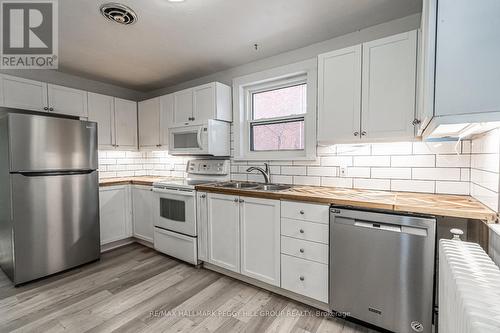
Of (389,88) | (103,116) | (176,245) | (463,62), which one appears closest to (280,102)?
(389,88)

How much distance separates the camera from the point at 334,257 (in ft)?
5.49

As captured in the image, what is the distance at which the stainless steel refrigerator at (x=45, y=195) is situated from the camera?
2.13m

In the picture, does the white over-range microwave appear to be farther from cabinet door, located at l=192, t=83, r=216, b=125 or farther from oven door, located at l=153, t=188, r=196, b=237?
oven door, located at l=153, t=188, r=196, b=237

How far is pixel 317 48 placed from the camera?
7.64ft

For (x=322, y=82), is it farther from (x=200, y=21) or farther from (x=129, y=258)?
(x=129, y=258)

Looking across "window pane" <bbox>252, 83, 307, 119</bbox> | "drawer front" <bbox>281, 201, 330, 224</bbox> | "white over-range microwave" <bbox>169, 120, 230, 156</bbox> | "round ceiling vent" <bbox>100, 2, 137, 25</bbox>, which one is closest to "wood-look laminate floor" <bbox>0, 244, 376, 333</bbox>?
"drawer front" <bbox>281, 201, 330, 224</bbox>

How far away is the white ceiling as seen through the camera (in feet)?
5.73

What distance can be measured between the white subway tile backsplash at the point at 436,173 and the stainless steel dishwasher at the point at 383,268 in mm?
638

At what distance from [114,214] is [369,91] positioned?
3319mm

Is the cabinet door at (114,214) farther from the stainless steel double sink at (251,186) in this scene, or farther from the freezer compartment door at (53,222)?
the stainless steel double sink at (251,186)

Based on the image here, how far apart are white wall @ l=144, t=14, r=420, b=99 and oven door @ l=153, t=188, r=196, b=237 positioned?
61.5 inches

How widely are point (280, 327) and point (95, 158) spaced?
2618 mm

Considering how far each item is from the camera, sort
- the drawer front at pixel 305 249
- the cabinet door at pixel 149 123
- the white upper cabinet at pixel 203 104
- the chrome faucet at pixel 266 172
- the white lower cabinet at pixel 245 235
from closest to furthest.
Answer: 1. the drawer front at pixel 305 249
2. the white lower cabinet at pixel 245 235
3. the chrome faucet at pixel 266 172
4. the white upper cabinet at pixel 203 104
5. the cabinet door at pixel 149 123

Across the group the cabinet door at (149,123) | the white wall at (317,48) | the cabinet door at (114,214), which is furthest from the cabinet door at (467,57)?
the cabinet door at (114,214)
